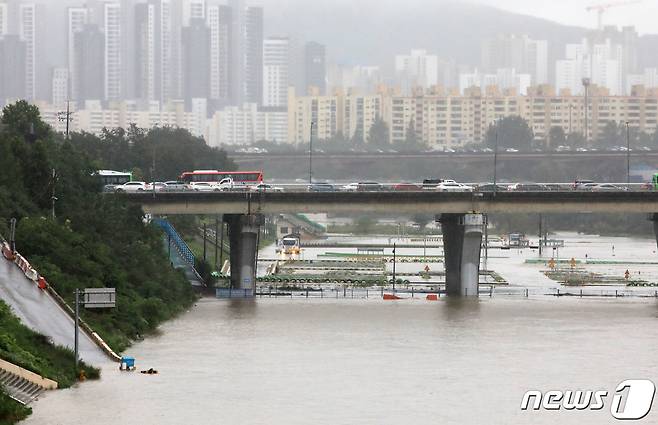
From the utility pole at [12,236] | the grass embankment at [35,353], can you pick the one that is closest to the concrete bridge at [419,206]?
the utility pole at [12,236]

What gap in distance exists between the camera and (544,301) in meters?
67.2

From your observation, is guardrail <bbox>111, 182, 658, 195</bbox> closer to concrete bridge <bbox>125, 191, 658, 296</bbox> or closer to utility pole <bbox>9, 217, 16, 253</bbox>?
concrete bridge <bbox>125, 191, 658, 296</bbox>

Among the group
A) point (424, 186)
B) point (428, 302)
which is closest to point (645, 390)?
point (428, 302)

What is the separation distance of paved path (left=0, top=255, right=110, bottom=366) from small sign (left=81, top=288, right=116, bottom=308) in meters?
0.67

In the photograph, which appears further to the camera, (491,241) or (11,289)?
(491,241)

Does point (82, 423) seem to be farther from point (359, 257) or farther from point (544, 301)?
point (359, 257)

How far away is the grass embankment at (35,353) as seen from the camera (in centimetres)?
4250

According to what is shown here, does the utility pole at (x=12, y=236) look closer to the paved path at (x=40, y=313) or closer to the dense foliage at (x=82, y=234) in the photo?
→ the dense foliage at (x=82, y=234)

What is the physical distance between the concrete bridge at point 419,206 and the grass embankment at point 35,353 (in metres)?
23.1

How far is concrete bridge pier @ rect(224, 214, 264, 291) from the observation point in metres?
68.9

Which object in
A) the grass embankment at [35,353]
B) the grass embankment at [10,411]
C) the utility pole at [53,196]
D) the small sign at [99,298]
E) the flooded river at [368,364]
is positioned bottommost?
the flooded river at [368,364]

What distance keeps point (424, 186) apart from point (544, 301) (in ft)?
23.3

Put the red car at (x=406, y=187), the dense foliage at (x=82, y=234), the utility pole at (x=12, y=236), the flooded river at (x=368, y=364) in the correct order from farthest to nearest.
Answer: the red car at (x=406, y=187), the utility pole at (x=12, y=236), the dense foliage at (x=82, y=234), the flooded river at (x=368, y=364)

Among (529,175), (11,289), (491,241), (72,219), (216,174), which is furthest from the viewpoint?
(529,175)
